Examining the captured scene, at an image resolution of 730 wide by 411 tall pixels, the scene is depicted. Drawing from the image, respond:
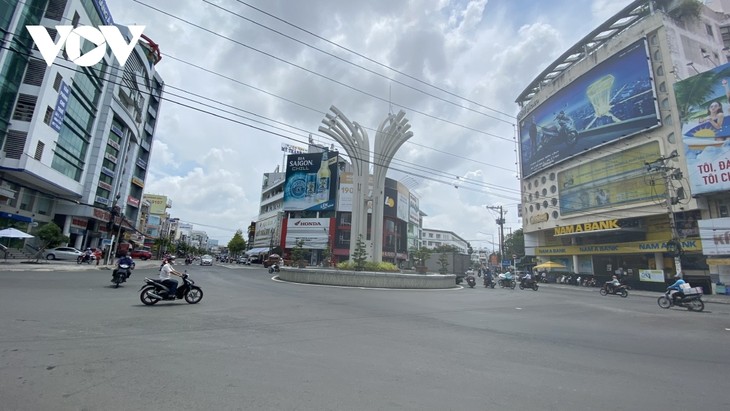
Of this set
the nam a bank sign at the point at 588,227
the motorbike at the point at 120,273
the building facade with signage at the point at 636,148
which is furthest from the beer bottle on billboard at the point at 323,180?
the motorbike at the point at 120,273

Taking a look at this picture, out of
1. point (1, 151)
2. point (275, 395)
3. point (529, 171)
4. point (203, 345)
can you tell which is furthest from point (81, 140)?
point (529, 171)

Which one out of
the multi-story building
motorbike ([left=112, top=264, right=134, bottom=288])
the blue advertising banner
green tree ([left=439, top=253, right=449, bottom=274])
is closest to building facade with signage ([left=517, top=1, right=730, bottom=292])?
green tree ([left=439, top=253, right=449, bottom=274])

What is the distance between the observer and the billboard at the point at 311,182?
61.5m

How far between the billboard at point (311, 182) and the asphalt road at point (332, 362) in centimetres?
5241

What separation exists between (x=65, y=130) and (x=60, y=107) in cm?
364

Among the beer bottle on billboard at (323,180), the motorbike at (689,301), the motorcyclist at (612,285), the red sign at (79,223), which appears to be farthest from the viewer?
the beer bottle on billboard at (323,180)

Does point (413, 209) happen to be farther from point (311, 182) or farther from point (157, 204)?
point (157, 204)

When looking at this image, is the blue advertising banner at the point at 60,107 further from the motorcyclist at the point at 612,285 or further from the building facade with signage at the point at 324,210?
the motorcyclist at the point at 612,285

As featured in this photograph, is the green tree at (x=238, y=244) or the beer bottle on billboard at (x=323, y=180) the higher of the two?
the beer bottle on billboard at (x=323, y=180)

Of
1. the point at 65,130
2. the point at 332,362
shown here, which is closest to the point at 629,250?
the point at 332,362

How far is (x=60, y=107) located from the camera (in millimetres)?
31891

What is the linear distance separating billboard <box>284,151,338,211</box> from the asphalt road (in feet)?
172

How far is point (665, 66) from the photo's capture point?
33.3 m

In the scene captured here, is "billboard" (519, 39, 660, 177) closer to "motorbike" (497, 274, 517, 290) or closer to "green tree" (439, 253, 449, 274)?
"motorbike" (497, 274, 517, 290)
